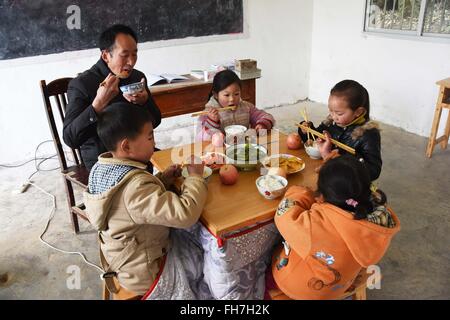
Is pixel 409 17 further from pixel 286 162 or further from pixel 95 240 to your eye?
pixel 95 240

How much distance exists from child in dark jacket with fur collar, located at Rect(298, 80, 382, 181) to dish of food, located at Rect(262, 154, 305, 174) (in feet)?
0.39

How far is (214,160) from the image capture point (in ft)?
5.23

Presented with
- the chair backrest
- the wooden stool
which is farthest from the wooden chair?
the wooden stool

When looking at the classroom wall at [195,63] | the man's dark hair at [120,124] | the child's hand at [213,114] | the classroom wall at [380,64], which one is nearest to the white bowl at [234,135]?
the child's hand at [213,114]

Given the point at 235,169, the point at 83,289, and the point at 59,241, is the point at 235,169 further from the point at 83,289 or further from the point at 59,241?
the point at 59,241

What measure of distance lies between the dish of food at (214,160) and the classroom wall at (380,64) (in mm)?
2779

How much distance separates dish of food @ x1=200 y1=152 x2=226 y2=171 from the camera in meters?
1.55

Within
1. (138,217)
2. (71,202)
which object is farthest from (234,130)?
(71,202)

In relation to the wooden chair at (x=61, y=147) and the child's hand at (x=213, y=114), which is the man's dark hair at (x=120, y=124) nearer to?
the child's hand at (x=213, y=114)

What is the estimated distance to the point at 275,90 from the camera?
4.63 m

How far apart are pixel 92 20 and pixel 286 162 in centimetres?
266

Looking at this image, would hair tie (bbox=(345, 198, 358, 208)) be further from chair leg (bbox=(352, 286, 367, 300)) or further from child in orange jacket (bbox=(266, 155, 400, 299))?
chair leg (bbox=(352, 286, 367, 300))

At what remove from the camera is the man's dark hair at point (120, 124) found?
1256 millimetres
